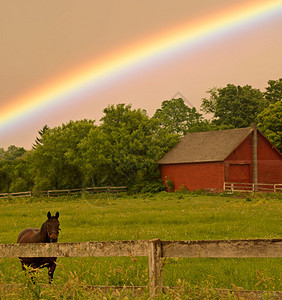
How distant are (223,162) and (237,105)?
41.0 meters

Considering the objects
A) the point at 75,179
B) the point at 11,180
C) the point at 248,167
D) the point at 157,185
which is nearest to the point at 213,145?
the point at 248,167

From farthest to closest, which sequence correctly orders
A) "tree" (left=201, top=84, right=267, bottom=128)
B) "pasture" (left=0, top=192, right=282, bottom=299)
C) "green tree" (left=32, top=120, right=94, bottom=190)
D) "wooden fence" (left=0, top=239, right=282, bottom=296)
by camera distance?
"tree" (left=201, top=84, right=267, bottom=128) < "green tree" (left=32, top=120, right=94, bottom=190) < "pasture" (left=0, top=192, right=282, bottom=299) < "wooden fence" (left=0, top=239, right=282, bottom=296)

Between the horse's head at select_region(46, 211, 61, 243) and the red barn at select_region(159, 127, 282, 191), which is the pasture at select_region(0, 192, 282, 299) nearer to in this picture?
the horse's head at select_region(46, 211, 61, 243)

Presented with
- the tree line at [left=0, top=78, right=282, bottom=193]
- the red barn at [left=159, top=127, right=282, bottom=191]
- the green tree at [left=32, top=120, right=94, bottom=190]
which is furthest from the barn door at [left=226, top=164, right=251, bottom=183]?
the green tree at [left=32, top=120, right=94, bottom=190]

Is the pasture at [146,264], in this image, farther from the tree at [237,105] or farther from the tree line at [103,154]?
the tree at [237,105]

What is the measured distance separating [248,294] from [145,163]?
47.6 meters

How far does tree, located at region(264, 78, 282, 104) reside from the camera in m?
84.4

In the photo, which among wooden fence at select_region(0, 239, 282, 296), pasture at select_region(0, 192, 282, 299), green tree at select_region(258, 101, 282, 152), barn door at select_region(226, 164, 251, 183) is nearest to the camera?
wooden fence at select_region(0, 239, 282, 296)

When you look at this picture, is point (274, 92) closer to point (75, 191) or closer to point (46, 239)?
point (75, 191)

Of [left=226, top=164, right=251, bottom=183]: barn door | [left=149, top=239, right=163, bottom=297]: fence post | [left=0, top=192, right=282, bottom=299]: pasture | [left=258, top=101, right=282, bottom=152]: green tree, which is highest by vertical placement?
[left=258, top=101, right=282, bottom=152]: green tree

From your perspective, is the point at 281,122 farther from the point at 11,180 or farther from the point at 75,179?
the point at 11,180

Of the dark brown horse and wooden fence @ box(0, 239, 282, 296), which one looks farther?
the dark brown horse

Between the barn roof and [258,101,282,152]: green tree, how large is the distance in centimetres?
1119

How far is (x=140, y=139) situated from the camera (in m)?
54.4
